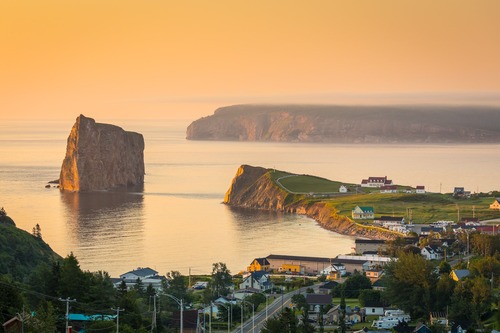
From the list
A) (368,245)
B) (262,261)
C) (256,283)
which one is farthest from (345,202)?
(256,283)

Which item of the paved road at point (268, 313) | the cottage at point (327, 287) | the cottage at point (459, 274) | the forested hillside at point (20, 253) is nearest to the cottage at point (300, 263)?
the cottage at point (327, 287)

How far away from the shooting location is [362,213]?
243 feet

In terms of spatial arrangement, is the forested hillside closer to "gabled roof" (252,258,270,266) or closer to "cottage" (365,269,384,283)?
"gabled roof" (252,258,270,266)

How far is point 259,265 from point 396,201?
1273 inches

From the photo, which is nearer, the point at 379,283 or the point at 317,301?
the point at 317,301

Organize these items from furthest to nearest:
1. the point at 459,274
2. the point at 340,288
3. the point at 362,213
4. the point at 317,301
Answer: the point at 362,213
the point at 459,274
the point at 340,288
the point at 317,301

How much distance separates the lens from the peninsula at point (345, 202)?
71.2 metres

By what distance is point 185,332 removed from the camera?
32.8 m

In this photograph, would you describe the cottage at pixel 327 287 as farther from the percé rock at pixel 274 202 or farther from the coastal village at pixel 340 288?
the percé rock at pixel 274 202

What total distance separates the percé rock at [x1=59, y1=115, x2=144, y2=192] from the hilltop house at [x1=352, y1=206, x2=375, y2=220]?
4346 cm

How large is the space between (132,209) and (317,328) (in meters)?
51.1

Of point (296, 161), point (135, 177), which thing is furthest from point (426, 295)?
point (296, 161)

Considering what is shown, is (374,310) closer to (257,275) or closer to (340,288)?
(340,288)

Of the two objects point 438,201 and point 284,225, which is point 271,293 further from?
point 438,201
